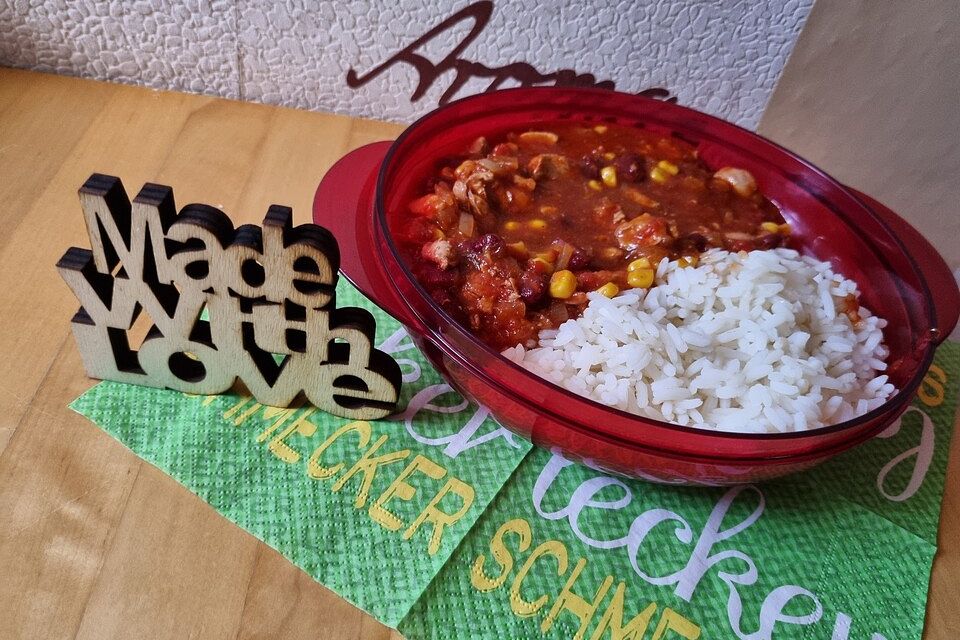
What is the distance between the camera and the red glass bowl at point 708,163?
3.06ft

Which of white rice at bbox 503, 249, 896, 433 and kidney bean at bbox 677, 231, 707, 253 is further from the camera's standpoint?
kidney bean at bbox 677, 231, 707, 253

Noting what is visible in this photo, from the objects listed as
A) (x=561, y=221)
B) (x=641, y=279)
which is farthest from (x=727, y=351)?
(x=561, y=221)

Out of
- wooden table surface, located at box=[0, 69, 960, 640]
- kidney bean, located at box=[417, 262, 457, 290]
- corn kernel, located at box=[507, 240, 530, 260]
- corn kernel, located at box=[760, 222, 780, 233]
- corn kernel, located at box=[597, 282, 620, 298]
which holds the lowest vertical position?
wooden table surface, located at box=[0, 69, 960, 640]

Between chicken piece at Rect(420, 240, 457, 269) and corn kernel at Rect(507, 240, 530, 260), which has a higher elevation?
corn kernel at Rect(507, 240, 530, 260)

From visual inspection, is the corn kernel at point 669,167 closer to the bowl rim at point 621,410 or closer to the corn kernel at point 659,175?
the corn kernel at point 659,175

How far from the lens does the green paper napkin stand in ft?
3.16

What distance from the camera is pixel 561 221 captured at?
4.39 feet

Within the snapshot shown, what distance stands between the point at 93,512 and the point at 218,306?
13.2 inches

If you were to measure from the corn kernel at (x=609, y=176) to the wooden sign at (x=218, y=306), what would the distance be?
2.03 ft

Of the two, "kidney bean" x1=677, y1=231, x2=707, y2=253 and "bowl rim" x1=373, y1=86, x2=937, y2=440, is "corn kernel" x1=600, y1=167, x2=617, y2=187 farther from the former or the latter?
"bowl rim" x1=373, y1=86, x2=937, y2=440

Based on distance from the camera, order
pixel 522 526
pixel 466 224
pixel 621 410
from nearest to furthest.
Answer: pixel 621 410 < pixel 522 526 < pixel 466 224

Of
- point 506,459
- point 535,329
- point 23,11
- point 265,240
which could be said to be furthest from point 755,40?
point 23,11

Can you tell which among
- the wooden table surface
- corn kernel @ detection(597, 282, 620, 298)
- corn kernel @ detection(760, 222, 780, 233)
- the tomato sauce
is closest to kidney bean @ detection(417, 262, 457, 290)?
the tomato sauce

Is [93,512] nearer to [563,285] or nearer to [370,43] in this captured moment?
[563,285]
